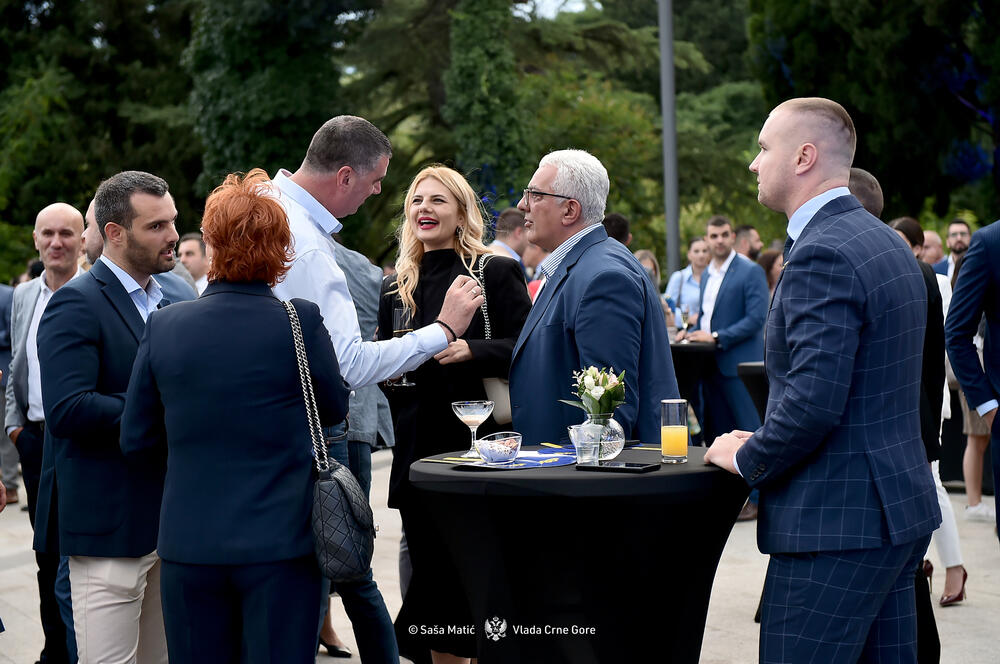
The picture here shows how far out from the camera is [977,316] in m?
4.95

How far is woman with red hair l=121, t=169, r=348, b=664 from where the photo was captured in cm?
326

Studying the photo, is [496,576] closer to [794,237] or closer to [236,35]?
[794,237]

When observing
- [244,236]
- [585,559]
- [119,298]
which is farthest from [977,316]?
[119,298]

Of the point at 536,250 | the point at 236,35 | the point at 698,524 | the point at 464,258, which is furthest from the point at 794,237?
the point at 236,35

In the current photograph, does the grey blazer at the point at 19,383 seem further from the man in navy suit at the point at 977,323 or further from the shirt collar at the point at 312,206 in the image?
the man in navy suit at the point at 977,323

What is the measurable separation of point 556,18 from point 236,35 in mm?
7983

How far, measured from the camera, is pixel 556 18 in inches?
1070

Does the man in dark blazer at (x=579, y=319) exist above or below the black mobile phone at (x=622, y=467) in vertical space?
above

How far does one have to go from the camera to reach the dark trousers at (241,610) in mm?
3287

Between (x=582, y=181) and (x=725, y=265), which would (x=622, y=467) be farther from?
(x=725, y=265)

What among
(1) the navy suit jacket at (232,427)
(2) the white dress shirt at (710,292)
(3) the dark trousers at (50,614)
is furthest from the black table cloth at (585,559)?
(2) the white dress shirt at (710,292)

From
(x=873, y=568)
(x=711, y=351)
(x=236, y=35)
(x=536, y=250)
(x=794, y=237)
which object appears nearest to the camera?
(x=873, y=568)

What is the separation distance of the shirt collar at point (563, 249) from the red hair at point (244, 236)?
1.31 meters

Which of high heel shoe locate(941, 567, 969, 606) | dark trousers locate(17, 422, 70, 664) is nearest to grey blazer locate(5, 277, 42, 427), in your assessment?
dark trousers locate(17, 422, 70, 664)
